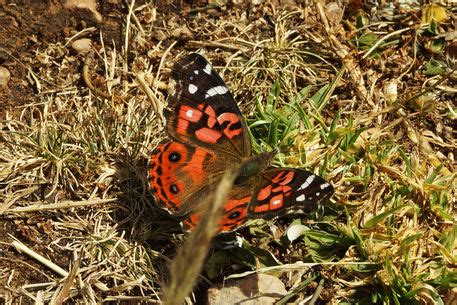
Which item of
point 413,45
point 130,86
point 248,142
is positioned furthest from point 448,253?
point 130,86

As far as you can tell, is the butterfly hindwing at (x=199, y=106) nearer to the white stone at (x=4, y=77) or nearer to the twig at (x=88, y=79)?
the twig at (x=88, y=79)

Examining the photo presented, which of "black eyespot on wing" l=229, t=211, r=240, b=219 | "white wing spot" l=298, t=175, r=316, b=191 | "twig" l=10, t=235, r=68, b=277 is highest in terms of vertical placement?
"white wing spot" l=298, t=175, r=316, b=191

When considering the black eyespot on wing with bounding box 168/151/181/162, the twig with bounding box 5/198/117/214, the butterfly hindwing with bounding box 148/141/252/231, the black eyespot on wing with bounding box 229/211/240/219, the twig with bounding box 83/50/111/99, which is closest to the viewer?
the black eyespot on wing with bounding box 229/211/240/219

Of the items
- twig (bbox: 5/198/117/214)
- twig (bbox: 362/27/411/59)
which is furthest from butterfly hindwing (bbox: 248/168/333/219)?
twig (bbox: 362/27/411/59)

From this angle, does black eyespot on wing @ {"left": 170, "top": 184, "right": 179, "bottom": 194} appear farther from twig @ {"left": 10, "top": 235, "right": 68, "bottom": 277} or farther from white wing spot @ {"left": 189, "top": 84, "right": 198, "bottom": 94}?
twig @ {"left": 10, "top": 235, "right": 68, "bottom": 277}

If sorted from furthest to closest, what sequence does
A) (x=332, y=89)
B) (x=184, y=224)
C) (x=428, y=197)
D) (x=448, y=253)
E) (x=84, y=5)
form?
1. (x=84, y=5)
2. (x=332, y=89)
3. (x=428, y=197)
4. (x=448, y=253)
5. (x=184, y=224)

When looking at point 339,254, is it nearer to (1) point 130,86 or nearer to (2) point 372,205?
(2) point 372,205
